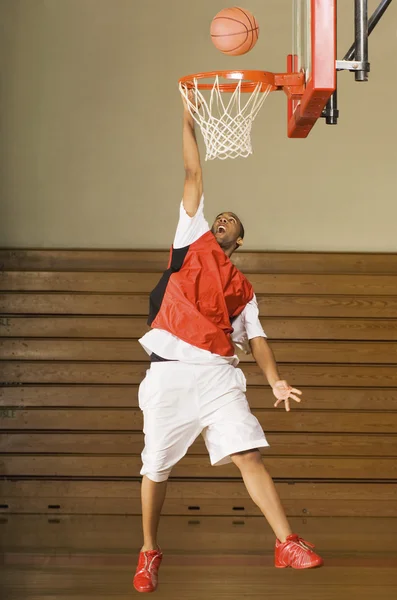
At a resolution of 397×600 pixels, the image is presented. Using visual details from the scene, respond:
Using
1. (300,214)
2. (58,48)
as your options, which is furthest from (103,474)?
(58,48)

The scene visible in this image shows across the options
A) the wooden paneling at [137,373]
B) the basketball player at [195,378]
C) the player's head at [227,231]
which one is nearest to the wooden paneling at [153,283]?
the wooden paneling at [137,373]

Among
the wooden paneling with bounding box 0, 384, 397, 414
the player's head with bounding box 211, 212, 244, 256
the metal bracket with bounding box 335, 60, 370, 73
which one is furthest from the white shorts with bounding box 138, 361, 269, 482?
the wooden paneling with bounding box 0, 384, 397, 414

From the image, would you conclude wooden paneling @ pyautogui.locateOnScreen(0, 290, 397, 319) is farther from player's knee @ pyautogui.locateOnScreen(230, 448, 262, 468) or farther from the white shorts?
player's knee @ pyautogui.locateOnScreen(230, 448, 262, 468)

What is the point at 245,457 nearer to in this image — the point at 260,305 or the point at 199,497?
the point at 199,497

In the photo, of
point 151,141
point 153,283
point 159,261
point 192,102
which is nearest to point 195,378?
point 192,102

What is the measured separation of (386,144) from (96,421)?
4269 mm

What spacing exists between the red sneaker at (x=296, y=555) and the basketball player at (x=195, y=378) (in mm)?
61

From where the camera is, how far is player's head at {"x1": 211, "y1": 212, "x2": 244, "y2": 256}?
4.52 metres

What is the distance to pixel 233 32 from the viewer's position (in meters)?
4.23

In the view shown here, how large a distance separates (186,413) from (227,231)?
111 centimetres

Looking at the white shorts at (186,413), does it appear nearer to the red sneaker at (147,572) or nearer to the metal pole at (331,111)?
the red sneaker at (147,572)

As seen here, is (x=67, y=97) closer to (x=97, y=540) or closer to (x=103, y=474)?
(x=103, y=474)

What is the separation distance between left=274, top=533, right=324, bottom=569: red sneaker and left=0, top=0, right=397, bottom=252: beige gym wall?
190 inches

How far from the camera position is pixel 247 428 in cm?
405
